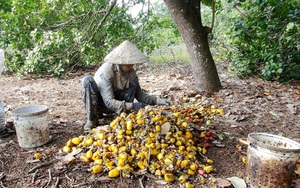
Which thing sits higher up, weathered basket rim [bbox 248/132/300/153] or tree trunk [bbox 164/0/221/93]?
tree trunk [bbox 164/0/221/93]

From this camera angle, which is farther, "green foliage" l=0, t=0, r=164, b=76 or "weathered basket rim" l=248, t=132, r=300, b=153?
"green foliage" l=0, t=0, r=164, b=76

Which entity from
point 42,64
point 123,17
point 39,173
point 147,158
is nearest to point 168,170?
point 147,158

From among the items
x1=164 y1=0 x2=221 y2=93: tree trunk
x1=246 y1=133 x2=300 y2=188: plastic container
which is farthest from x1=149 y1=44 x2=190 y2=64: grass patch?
x1=246 y1=133 x2=300 y2=188: plastic container

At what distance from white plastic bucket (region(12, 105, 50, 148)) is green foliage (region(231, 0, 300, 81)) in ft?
12.7

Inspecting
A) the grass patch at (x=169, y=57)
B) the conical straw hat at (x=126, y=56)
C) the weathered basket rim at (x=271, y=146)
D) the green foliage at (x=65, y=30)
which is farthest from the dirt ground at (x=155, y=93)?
the grass patch at (x=169, y=57)

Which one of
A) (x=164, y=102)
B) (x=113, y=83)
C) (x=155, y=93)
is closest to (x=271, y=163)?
(x=164, y=102)

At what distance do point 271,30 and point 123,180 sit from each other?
14.6ft

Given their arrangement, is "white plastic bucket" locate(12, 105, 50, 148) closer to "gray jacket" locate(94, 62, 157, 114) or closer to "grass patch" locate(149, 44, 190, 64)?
"gray jacket" locate(94, 62, 157, 114)

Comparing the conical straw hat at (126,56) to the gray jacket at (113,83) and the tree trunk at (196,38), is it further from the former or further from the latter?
the tree trunk at (196,38)

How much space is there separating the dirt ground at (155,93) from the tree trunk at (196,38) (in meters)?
0.26

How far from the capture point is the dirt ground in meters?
2.25

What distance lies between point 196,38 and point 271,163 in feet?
9.65

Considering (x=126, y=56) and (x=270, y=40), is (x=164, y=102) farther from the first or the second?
(x=270, y=40)

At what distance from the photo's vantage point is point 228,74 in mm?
6191
